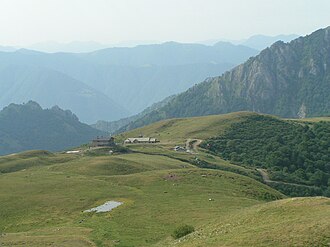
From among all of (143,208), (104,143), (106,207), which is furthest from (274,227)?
(104,143)

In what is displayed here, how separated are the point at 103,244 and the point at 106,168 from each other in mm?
56981

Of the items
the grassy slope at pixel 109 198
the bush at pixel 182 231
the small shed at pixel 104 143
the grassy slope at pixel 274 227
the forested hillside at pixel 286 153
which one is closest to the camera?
the grassy slope at pixel 274 227

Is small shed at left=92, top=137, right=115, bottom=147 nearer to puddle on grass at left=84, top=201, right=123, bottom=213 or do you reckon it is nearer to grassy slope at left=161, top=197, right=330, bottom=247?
puddle on grass at left=84, top=201, right=123, bottom=213

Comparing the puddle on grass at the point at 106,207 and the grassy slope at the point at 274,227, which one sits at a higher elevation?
the grassy slope at the point at 274,227

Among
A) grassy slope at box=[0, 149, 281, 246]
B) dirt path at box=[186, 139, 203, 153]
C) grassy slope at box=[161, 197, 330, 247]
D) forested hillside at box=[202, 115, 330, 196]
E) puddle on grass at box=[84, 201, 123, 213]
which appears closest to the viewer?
grassy slope at box=[161, 197, 330, 247]

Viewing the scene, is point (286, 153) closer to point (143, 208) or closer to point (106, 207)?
point (143, 208)

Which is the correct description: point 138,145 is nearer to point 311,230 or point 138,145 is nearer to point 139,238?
point 139,238

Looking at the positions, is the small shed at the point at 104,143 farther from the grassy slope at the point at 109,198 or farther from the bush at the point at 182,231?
the bush at the point at 182,231

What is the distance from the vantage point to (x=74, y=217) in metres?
63.2

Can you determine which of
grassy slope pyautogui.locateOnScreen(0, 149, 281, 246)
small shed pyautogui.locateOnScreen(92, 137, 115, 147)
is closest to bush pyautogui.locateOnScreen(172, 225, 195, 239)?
grassy slope pyautogui.locateOnScreen(0, 149, 281, 246)

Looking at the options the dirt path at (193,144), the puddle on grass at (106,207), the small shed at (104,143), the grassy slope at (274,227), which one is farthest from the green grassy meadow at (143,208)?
the dirt path at (193,144)

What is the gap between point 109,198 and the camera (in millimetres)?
72500

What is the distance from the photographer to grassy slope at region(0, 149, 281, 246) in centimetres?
5212

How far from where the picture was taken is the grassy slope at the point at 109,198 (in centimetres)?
5212
